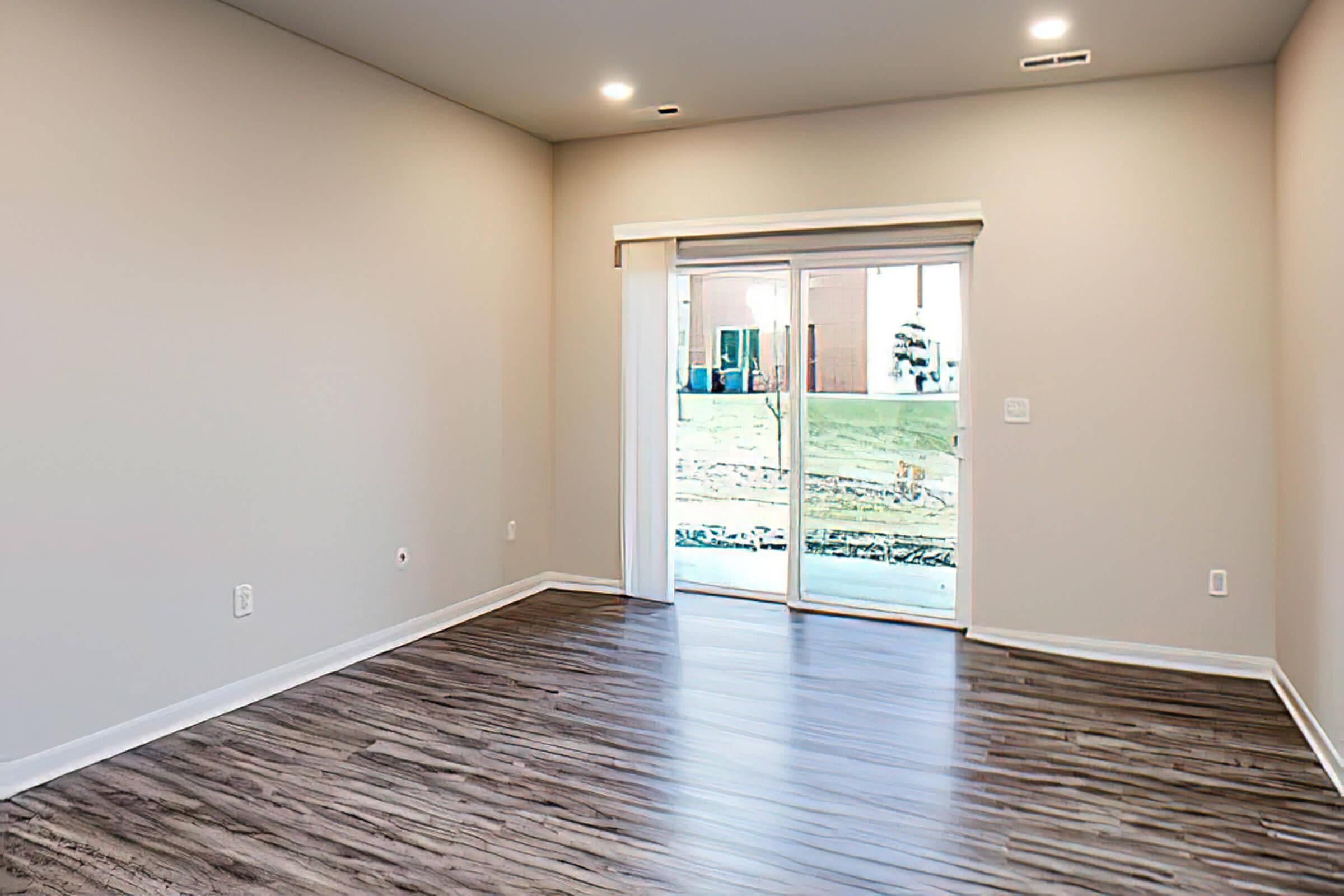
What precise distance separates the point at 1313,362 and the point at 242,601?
421 cm

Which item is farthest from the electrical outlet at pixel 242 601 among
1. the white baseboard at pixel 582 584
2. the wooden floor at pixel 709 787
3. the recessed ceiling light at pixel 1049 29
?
the recessed ceiling light at pixel 1049 29

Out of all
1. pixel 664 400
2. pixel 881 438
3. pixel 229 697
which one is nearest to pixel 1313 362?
pixel 881 438

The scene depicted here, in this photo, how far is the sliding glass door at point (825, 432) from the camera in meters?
4.93

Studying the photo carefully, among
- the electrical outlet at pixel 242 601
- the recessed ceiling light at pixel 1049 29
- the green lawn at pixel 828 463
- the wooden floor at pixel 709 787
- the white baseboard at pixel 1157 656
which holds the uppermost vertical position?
the recessed ceiling light at pixel 1049 29

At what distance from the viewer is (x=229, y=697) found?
363 cm

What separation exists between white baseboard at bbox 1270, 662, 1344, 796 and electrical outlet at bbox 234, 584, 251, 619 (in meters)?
3.94

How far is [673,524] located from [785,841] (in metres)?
2.94

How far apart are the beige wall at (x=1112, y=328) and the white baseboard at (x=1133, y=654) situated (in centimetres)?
4

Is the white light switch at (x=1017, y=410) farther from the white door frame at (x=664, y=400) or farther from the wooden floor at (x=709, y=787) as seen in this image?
the wooden floor at (x=709, y=787)

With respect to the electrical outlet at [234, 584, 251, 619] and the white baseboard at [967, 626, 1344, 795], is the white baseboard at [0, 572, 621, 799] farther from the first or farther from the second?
the white baseboard at [967, 626, 1344, 795]

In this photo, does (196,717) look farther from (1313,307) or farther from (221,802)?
(1313,307)

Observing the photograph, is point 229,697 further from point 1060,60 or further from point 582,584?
point 1060,60

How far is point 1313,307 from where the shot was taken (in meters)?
3.38

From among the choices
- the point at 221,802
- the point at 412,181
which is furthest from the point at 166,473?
the point at 412,181
